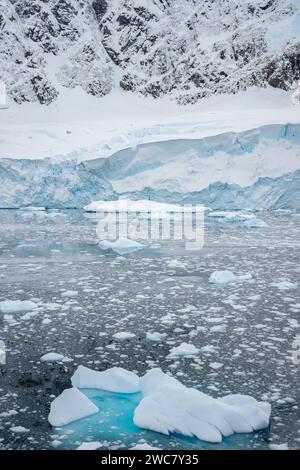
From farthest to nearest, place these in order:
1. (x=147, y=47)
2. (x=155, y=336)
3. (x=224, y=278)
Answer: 1. (x=147, y=47)
2. (x=224, y=278)
3. (x=155, y=336)

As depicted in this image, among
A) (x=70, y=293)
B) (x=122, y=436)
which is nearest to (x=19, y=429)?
(x=122, y=436)

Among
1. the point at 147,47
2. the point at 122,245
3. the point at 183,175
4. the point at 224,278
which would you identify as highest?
the point at 147,47

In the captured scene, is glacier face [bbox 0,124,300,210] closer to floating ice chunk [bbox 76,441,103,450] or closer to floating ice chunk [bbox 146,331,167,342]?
floating ice chunk [bbox 146,331,167,342]

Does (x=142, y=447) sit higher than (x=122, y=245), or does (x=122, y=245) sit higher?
(x=142, y=447)

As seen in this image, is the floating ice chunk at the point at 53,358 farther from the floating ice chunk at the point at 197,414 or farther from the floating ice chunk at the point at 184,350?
the floating ice chunk at the point at 197,414

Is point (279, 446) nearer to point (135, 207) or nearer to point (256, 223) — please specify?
point (256, 223)
